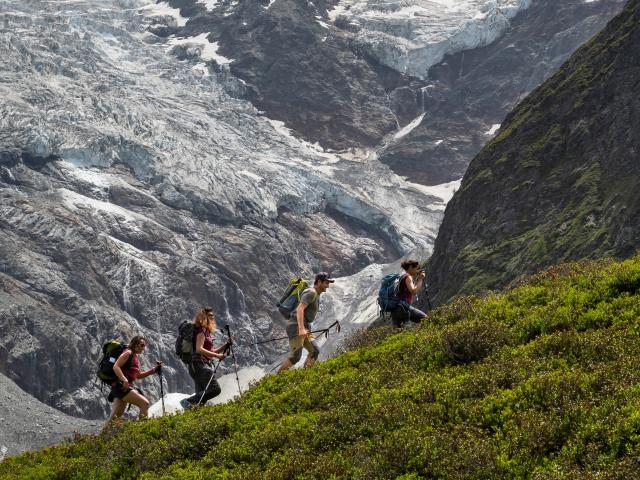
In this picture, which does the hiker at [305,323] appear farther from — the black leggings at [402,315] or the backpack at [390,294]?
the black leggings at [402,315]

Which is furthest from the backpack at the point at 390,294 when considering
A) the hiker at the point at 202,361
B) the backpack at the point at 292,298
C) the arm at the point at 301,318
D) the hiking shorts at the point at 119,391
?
the hiking shorts at the point at 119,391

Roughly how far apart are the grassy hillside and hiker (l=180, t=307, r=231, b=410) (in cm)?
199

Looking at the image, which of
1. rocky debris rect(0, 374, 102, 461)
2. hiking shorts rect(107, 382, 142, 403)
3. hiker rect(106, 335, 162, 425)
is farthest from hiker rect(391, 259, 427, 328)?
rocky debris rect(0, 374, 102, 461)

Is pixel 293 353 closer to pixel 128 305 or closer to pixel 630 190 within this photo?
pixel 630 190

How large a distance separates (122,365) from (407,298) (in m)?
6.46

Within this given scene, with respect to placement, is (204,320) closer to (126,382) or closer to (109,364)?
(126,382)

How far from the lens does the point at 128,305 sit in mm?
196625

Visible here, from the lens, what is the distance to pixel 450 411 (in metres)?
11.2

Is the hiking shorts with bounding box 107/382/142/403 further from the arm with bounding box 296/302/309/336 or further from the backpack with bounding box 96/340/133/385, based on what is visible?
the arm with bounding box 296/302/309/336

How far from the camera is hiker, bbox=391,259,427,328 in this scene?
18.6 metres

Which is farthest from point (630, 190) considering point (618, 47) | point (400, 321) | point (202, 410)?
point (202, 410)

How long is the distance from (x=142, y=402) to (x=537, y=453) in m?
10.2

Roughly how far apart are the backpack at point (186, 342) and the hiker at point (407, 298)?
4.53 m

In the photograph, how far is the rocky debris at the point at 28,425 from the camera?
9200cm
